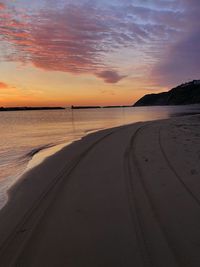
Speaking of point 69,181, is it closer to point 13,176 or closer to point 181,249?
point 13,176

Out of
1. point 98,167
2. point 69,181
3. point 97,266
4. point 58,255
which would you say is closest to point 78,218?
point 58,255

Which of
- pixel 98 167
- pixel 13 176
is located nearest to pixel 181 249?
pixel 98 167

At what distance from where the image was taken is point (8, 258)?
11.1ft

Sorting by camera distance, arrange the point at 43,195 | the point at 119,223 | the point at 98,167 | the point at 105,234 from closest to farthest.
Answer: the point at 105,234 < the point at 119,223 < the point at 43,195 < the point at 98,167

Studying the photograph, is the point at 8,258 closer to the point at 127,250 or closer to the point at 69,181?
the point at 127,250

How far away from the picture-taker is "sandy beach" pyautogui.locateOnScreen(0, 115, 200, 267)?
11.0 ft

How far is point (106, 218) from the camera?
14.8ft

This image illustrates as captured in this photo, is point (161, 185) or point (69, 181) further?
point (69, 181)

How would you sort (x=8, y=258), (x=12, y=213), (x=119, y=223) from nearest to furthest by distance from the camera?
(x=8, y=258)
(x=119, y=223)
(x=12, y=213)

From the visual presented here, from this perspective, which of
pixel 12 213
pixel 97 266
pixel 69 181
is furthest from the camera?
pixel 69 181

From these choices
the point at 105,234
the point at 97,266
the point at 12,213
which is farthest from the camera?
the point at 12,213

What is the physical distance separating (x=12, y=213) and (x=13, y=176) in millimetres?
3625

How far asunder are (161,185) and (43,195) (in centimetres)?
305

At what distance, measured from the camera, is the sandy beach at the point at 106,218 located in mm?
3342
